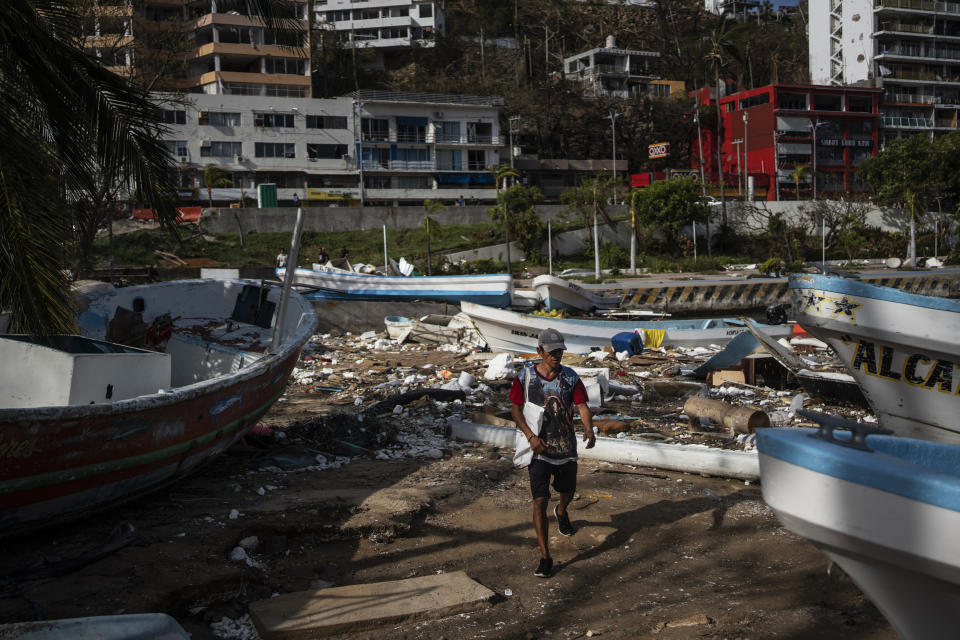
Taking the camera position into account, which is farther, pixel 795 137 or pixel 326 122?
pixel 795 137

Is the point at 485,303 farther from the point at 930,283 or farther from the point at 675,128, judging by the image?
the point at 675,128

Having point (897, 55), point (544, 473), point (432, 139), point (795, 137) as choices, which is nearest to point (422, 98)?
point (432, 139)

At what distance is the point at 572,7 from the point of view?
73.7 meters

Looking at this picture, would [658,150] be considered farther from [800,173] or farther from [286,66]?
[286,66]

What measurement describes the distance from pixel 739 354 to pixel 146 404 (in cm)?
905

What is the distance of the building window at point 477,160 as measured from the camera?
5222 centimetres

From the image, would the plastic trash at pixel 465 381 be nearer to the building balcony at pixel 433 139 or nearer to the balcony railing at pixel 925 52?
the building balcony at pixel 433 139

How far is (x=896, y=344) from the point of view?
262 inches

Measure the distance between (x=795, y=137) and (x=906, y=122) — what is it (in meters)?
12.9

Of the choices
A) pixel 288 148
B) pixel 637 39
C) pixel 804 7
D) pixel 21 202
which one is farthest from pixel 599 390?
pixel 804 7

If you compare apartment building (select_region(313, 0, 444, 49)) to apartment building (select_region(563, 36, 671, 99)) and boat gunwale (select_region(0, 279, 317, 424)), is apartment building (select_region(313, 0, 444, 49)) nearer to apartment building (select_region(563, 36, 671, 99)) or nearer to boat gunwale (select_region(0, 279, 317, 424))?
apartment building (select_region(563, 36, 671, 99))

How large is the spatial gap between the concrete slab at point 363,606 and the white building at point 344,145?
39.4 m

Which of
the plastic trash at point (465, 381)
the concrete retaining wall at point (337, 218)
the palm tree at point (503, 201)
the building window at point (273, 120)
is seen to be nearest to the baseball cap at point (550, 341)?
the plastic trash at point (465, 381)

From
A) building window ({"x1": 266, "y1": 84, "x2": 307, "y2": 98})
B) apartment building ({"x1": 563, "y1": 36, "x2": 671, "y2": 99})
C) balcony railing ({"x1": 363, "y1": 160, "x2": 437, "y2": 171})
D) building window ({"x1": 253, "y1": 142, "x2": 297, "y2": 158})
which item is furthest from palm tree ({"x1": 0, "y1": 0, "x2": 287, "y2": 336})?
apartment building ({"x1": 563, "y1": 36, "x2": 671, "y2": 99})
